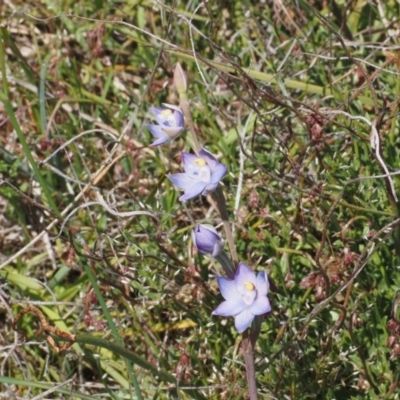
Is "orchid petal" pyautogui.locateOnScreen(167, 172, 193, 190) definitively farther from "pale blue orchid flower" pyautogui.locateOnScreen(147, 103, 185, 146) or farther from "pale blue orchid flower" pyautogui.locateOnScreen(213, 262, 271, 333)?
"pale blue orchid flower" pyautogui.locateOnScreen(213, 262, 271, 333)

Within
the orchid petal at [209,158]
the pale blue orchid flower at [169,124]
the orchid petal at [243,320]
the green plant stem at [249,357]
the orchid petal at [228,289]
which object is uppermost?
the pale blue orchid flower at [169,124]

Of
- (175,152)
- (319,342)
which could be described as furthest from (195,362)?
(175,152)

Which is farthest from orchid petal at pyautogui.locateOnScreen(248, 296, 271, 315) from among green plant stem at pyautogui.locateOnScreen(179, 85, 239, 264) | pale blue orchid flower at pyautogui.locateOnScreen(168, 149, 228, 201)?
pale blue orchid flower at pyautogui.locateOnScreen(168, 149, 228, 201)

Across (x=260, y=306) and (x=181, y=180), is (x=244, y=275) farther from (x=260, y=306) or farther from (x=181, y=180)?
(x=181, y=180)

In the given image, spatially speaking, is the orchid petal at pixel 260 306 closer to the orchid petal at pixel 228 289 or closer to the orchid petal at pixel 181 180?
the orchid petal at pixel 228 289

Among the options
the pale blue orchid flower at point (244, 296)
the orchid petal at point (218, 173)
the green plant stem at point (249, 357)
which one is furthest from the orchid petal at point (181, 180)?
the green plant stem at point (249, 357)
